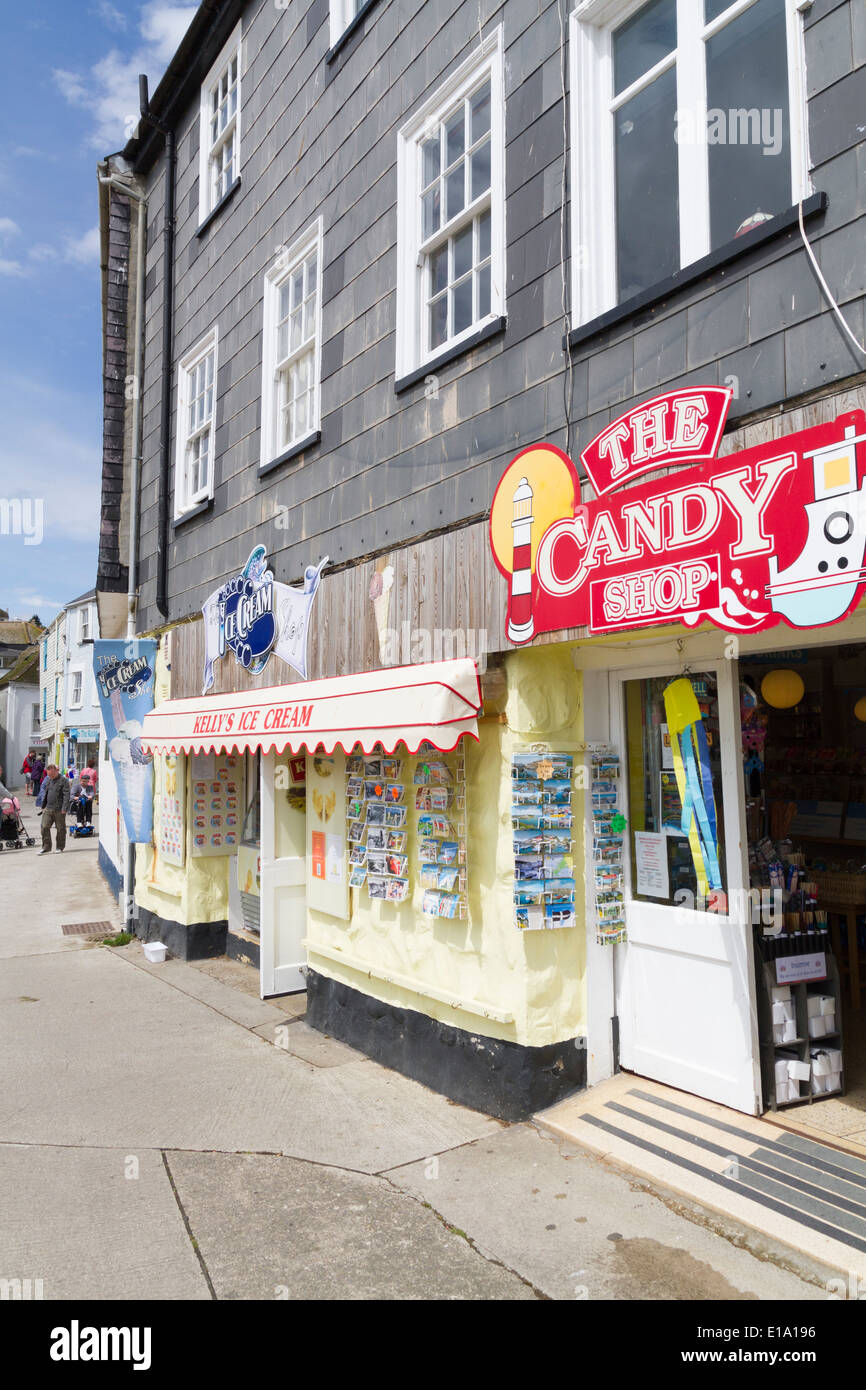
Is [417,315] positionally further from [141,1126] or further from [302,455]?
[141,1126]

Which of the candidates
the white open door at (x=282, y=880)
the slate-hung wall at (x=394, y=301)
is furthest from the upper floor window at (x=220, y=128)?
the white open door at (x=282, y=880)

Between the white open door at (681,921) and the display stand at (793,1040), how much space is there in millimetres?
106

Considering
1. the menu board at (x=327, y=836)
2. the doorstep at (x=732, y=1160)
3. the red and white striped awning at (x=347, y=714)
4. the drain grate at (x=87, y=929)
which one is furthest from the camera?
the drain grate at (x=87, y=929)

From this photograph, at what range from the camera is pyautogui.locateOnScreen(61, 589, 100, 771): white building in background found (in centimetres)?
3412

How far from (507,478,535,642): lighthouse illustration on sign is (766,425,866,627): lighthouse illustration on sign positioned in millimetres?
1563

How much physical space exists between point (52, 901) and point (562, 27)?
1235cm

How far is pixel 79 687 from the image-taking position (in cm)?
3550

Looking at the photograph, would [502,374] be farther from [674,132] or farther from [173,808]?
[173,808]

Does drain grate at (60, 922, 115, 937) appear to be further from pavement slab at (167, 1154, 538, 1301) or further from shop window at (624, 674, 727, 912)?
shop window at (624, 674, 727, 912)

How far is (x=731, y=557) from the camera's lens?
349cm

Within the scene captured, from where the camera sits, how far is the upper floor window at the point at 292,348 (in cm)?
764

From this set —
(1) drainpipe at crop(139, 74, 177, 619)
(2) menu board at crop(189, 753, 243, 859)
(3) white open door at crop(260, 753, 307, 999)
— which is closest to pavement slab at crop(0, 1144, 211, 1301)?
(3) white open door at crop(260, 753, 307, 999)

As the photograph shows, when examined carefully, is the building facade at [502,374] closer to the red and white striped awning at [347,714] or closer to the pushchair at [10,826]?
the red and white striped awning at [347,714]
